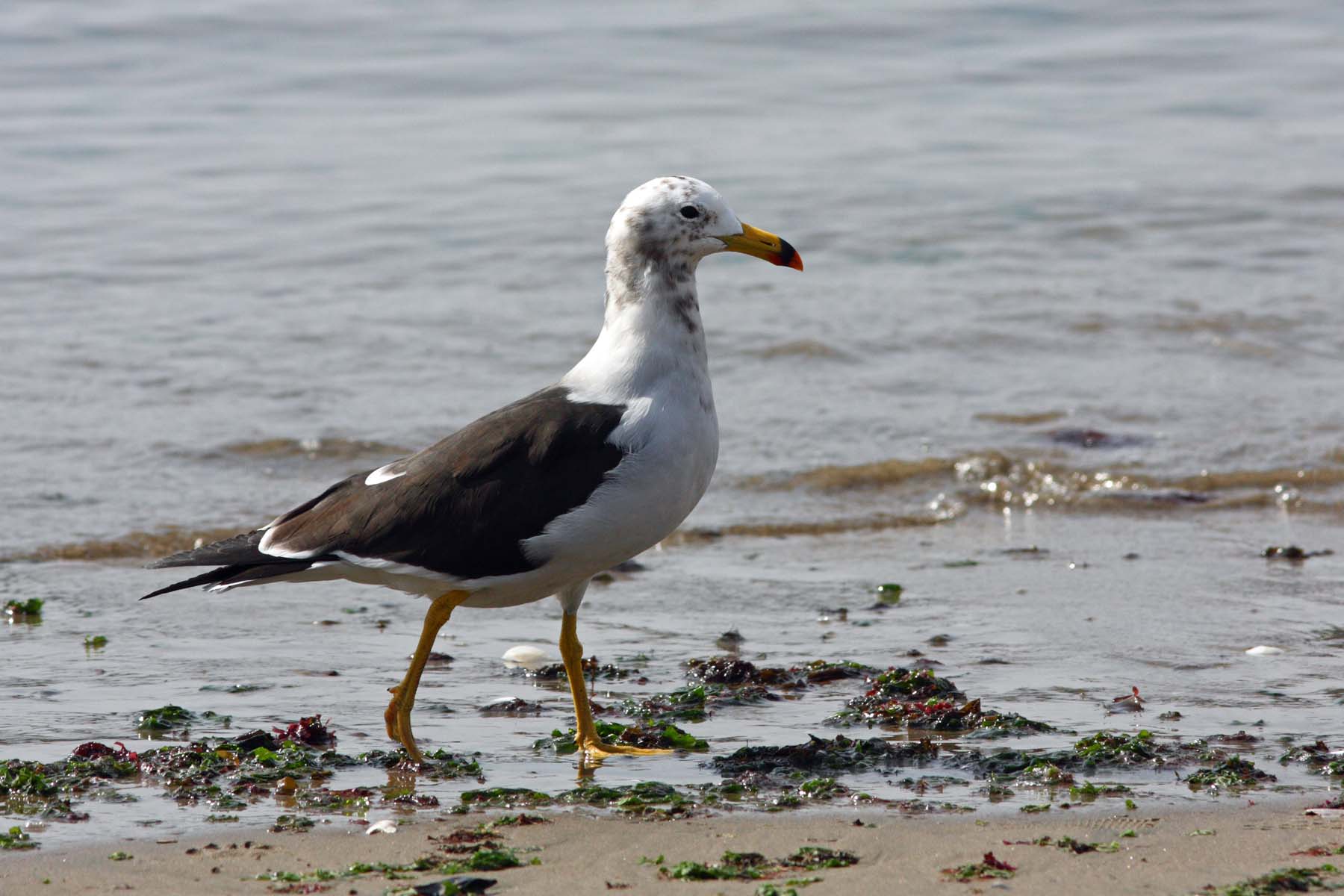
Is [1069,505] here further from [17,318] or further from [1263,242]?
[17,318]

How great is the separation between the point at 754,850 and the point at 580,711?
1.32m

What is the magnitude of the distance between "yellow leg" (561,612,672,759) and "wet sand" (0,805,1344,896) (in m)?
0.67

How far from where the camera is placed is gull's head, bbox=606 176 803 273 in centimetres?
590

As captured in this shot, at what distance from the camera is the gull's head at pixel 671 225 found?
5898 millimetres

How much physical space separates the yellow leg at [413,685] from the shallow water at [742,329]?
0.13 metres

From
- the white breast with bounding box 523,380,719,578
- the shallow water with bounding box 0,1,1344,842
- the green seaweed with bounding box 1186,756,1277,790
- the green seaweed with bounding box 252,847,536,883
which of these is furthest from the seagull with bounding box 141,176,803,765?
the green seaweed with bounding box 1186,756,1277,790

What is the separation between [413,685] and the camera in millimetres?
5594

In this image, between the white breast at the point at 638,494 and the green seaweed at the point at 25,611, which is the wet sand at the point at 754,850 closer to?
the white breast at the point at 638,494

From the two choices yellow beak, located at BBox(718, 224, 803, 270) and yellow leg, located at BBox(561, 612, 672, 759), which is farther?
yellow beak, located at BBox(718, 224, 803, 270)

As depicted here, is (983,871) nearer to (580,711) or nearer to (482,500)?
(580,711)

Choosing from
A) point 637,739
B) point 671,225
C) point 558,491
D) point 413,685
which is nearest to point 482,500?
point 558,491

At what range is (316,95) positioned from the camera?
66.4ft

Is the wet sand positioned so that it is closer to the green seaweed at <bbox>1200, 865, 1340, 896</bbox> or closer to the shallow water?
the green seaweed at <bbox>1200, 865, 1340, 896</bbox>

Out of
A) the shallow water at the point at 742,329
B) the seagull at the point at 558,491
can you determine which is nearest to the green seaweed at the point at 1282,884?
the shallow water at the point at 742,329
